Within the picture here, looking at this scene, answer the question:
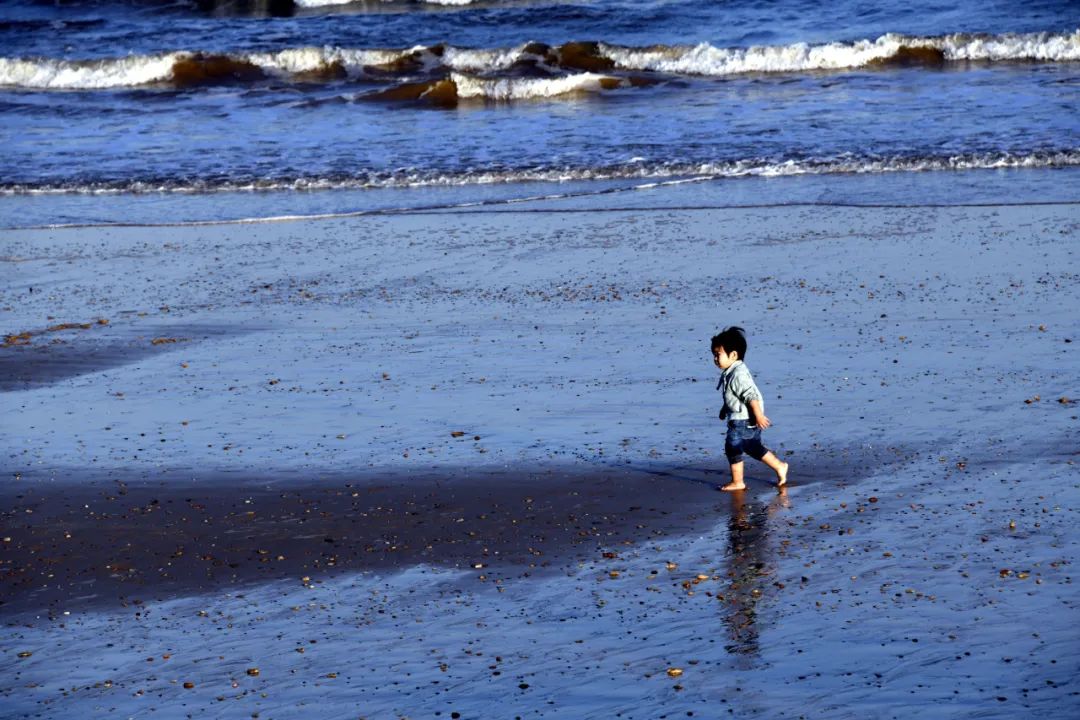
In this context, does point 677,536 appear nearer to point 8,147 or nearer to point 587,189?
point 587,189

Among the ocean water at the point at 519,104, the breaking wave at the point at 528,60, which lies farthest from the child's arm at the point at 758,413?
the breaking wave at the point at 528,60

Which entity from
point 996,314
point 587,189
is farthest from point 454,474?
point 587,189

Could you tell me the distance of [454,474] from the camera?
23.7 feet

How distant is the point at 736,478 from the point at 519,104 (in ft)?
59.7

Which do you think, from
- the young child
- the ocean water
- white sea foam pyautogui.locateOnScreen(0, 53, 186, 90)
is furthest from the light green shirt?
white sea foam pyautogui.locateOnScreen(0, 53, 186, 90)

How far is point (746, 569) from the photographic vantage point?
5883mm

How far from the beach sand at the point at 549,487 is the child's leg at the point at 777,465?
109 millimetres

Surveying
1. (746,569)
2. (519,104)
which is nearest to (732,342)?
(746,569)

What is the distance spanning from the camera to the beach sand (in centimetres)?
501

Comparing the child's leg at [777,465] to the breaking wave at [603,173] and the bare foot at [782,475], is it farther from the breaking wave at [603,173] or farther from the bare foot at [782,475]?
the breaking wave at [603,173]

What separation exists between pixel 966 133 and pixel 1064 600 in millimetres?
13409

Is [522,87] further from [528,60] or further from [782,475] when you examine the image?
[782,475]

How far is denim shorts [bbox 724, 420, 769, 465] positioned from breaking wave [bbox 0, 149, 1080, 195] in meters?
9.54

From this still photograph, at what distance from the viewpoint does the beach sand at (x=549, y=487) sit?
501 cm
